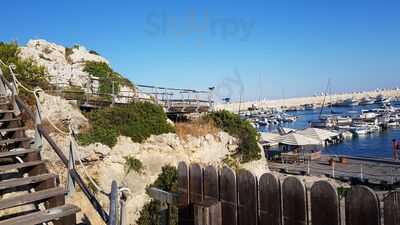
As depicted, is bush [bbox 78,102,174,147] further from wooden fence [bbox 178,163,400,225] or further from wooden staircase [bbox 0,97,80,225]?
wooden fence [bbox 178,163,400,225]

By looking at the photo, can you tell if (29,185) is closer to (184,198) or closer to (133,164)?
(184,198)

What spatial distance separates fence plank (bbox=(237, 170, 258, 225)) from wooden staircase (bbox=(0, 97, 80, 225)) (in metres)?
2.72

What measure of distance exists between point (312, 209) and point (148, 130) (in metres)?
11.8

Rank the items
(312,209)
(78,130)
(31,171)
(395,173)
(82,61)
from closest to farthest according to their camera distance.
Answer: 1. (312,209)
2. (31,171)
3. (78,130)
4. (395,173)
5. (82,61)

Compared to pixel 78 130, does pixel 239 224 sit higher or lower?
lower

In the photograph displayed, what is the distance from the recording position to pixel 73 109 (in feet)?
46.9

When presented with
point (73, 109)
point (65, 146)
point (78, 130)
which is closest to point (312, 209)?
point (65, 146)

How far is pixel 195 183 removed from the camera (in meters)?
4.99

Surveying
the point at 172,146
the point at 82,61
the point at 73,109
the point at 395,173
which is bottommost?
the point at 395,173

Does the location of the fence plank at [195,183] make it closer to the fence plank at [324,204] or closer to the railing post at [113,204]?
the railing post at [113,204]

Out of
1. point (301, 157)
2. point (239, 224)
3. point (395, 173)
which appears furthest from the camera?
point (301, 157)

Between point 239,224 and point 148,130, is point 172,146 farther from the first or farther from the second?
point 239,224

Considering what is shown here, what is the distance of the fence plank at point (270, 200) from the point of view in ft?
12.9

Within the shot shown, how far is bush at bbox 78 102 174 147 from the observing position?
44.1 ft
